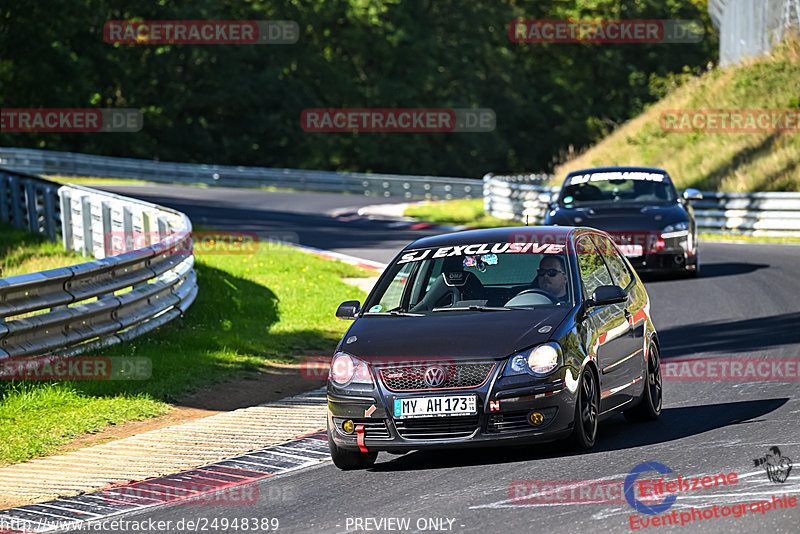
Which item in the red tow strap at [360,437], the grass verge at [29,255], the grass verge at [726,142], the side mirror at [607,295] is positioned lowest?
the red tow strap at [360,437]

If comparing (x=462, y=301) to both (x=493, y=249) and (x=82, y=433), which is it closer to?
(x=493, y=249)

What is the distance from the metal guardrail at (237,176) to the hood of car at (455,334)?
36.7 meters

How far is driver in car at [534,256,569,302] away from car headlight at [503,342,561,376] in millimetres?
779

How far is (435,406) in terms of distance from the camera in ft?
24.8

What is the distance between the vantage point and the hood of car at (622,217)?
17688 millimetres

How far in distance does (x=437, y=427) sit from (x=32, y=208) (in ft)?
52.5

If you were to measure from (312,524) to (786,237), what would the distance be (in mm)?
21188

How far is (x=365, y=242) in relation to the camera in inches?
1004

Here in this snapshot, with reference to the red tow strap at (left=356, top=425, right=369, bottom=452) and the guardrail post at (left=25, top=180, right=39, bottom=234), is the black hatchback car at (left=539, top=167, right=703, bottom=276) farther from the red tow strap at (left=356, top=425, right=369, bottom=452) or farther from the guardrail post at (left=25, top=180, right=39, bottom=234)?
the red tow strap at (left=356, top=425, right=369, bottom=452)

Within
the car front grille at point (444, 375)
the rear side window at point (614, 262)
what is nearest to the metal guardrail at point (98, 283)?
the car front grille at point (444, 375)

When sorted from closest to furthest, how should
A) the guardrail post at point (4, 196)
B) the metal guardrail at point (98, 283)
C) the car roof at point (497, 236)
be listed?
1. the car roof at point (497, 236)
2. the metal guardrail at point (98, 283)
3. the guardrail post at point (4, 196)

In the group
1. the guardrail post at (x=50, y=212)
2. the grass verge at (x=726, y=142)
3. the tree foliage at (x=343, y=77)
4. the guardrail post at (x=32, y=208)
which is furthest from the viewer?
the tree foliage at (x=343, y=77)

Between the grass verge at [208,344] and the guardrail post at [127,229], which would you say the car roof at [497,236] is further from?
the guardrail post at [127,229]

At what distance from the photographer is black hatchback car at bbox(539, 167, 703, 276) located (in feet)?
58.1
